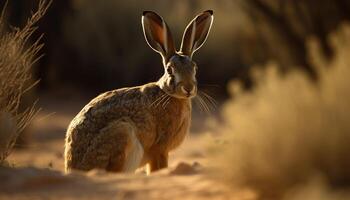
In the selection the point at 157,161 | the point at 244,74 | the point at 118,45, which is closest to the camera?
the point at 157,161

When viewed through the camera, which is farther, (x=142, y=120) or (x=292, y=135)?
(x=142, y=120)

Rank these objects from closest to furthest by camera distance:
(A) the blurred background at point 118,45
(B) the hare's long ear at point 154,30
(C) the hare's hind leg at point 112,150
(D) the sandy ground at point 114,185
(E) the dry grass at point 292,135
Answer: (E) the dry grass at point 292,135 → (D) the sandy ground at point 114,185 → (C) the hare's hind leg at point 112,150 → (B) the hare's long ear at point 154,30 → (A) the blurred background at point 118,45

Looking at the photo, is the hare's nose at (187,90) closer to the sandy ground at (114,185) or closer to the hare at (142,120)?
the hare at (142,120)

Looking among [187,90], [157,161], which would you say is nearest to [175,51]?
[187,90]

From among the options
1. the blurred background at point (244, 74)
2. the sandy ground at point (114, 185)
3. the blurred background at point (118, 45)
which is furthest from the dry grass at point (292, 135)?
the blurred background at point (118, 45)

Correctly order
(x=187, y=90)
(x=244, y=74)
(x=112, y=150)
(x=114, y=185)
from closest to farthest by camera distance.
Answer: (x=114, y=185) < (x=112, y=150) < (x=187, y=90) < (x=244, y=74)

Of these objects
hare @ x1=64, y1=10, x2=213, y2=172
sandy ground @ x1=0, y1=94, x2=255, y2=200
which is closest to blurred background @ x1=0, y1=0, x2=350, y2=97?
hare @ x1=64, y1=10, x2=213, y2=172

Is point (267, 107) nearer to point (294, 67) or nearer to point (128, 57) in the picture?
point (294, 67)

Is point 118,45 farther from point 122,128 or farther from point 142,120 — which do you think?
point 122,128
